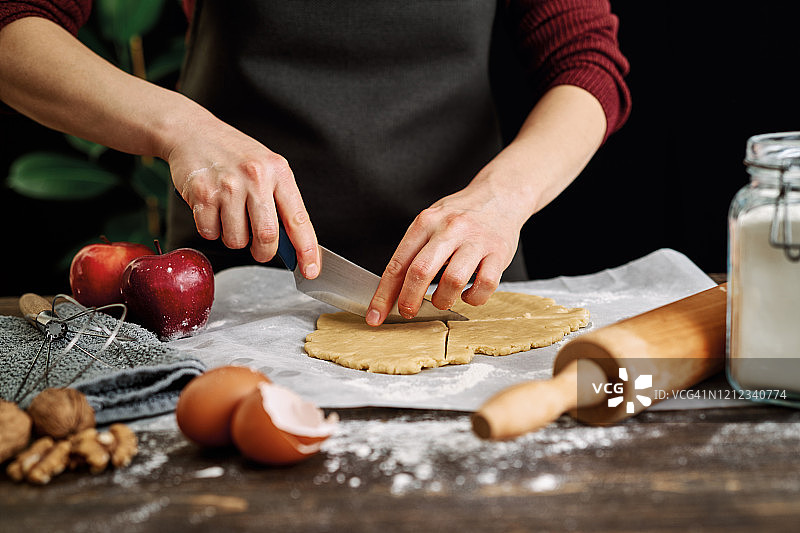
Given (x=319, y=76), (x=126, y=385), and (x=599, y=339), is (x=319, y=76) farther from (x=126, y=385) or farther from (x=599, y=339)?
(x=599, y=339)

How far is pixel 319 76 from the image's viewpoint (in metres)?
1.72

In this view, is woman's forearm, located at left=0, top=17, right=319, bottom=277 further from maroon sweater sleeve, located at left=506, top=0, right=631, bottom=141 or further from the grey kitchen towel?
maroon sweater sleeve, located at left=506, top=0, right=631, bottom=141

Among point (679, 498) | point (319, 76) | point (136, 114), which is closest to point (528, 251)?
point (319, 76)

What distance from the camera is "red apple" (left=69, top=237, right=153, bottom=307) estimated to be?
1.43 m

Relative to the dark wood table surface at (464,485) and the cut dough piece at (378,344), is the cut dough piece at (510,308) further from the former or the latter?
the dark wood table surface at (464,485)

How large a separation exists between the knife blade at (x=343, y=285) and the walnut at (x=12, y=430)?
59cm

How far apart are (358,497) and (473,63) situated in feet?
4.58

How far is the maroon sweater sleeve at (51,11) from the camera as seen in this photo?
4.95ft

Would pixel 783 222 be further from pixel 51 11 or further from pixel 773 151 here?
pixel 51 11

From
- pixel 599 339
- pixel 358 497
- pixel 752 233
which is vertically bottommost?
pixel 358 497

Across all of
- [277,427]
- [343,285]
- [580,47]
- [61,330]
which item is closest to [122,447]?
[277,427]

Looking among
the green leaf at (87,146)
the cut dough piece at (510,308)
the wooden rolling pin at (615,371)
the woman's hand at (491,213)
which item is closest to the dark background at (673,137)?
the green leaf at (87,146)

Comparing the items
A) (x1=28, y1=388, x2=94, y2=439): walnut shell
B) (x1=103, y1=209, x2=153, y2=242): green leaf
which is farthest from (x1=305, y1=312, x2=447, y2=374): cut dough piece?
(x1=103, y1=209, x2=153, y2=242): green leaf

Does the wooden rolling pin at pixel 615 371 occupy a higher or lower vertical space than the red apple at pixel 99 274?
lower
